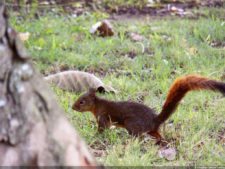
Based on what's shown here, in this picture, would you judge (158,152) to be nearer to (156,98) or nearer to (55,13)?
(156,98)

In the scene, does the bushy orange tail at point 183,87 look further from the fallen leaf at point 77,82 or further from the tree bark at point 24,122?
the tree bark at point 24,122

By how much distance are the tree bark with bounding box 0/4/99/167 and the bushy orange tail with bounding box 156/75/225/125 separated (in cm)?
124

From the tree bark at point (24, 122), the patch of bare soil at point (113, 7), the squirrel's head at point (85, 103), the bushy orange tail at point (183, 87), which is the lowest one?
the patch of bare soil at point (113, 7)

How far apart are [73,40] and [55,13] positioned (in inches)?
52.1

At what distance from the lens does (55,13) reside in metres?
7.16

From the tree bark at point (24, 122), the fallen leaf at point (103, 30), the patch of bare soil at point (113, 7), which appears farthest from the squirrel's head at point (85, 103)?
the patch of bare soil at point (113, 7)

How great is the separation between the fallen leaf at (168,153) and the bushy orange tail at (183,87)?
8.7 inches

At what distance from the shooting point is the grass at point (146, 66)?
3447mm

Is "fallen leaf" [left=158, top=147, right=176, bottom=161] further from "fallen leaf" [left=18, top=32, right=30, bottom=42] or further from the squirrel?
"fallen leaf" [left=18, top=32, right=30, bottom=42]

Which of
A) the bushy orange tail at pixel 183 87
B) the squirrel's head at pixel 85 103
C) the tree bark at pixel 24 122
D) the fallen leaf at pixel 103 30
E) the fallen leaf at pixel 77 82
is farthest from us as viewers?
the fallen leaf at pixel 103 30

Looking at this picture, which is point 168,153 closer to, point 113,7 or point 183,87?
point 183,87

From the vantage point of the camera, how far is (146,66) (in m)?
5.23

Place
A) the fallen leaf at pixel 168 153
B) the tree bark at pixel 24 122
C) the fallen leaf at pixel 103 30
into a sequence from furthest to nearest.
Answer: the fallen leaf at pixel 103 30 < the fallen leaf at pixel 168 153 < the tree bark at pixel 24 122

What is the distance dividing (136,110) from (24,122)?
1.71 metres
